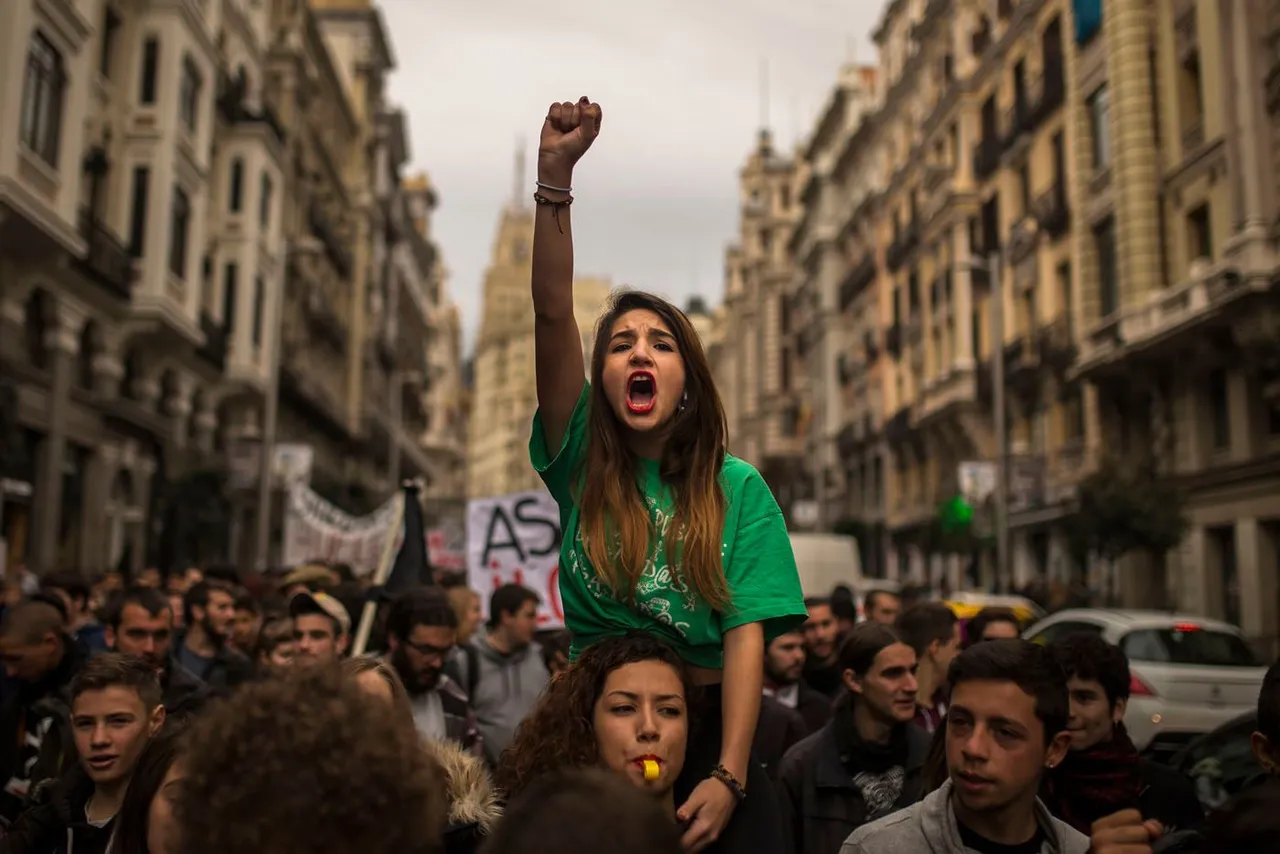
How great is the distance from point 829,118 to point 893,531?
2359 centimetres

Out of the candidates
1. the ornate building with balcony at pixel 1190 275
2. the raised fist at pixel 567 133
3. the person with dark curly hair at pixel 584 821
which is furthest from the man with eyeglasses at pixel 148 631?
the ornate building with balcony at pixel 1190 275

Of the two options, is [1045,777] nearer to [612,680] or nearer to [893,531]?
[612,680]

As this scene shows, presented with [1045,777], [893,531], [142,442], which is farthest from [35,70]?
[893,531]

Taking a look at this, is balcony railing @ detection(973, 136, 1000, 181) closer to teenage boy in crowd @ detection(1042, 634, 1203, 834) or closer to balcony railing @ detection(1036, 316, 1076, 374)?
balcony railing @ detection(1036, 316, 1076, 374)

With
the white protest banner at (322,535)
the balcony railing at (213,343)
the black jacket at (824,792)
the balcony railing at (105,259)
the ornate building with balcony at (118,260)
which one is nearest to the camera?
the black jacket at (824,792)

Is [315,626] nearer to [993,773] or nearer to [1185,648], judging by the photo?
[993,773]

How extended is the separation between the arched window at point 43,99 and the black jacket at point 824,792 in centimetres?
1896

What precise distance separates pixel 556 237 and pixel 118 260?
24.7m

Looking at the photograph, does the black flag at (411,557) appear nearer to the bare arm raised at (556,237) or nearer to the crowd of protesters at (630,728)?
the crowd of protesters at (630,728)

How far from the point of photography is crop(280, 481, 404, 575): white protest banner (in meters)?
18.9

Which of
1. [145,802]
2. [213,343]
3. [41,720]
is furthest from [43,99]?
[145,802]

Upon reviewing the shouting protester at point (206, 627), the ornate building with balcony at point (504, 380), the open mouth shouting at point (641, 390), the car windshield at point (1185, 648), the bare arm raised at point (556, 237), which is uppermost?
the ornate building with balcony at point (504, 380)

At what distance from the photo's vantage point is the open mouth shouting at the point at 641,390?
3.29 metres

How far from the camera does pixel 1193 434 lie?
89.8ft
